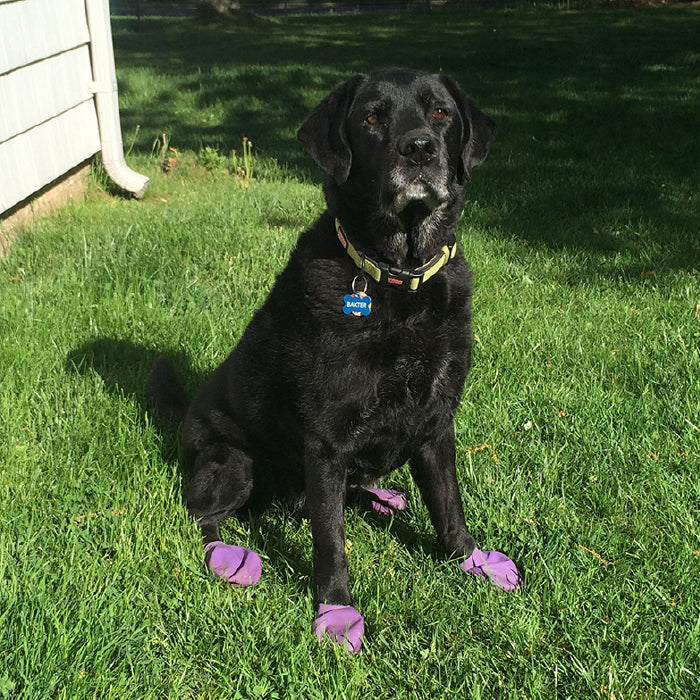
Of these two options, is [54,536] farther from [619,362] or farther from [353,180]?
[619,362]

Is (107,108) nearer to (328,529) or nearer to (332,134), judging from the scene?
(332,134)

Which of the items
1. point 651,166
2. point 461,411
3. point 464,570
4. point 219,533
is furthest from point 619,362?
point 651,166

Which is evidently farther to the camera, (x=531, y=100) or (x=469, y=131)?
(x=531, y=100)

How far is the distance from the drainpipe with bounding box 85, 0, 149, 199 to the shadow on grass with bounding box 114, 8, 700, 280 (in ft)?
5.63

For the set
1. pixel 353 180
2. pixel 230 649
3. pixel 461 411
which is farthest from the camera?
pixel 461 411

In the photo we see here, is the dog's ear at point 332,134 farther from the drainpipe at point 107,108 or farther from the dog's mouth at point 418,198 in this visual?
the drainpipe at point 107,108

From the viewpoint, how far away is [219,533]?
289 cm

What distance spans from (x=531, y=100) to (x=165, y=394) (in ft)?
25.4

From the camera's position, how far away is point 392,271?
2.49 meters

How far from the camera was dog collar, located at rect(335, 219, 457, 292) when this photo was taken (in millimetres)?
2488

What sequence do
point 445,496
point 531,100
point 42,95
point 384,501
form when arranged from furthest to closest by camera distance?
point 531,100
point 42,95
point 384,501
point 445,496

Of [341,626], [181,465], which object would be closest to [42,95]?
[181,465]

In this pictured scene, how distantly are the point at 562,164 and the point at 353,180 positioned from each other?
524cm

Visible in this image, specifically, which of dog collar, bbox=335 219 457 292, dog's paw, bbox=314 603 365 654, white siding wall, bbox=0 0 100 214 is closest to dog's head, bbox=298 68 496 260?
dog collar, bbox=335 219 457 292
